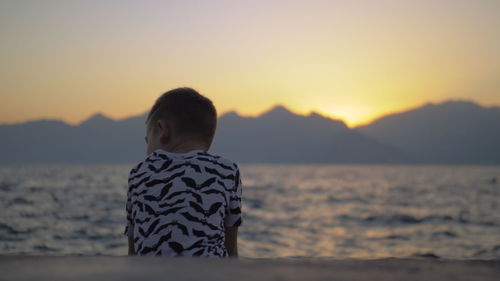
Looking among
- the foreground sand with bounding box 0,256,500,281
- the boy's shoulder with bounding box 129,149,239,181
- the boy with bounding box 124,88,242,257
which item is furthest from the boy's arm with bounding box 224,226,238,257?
the foreground sand with bounding box 0,256,500,281

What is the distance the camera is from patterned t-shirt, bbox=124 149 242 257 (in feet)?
5.57

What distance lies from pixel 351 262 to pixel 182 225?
123 cm

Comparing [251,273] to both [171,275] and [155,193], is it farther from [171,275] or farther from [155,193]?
[155,193]

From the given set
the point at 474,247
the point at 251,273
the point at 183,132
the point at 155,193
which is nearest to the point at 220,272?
the point at 251,273

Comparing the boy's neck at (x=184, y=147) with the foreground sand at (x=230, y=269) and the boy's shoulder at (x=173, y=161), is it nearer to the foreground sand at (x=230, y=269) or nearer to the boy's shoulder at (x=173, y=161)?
the boy's shoulder at (x=173, y=161)

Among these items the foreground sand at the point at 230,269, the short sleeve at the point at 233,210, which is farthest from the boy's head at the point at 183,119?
the foreground sand at the point at 230,269

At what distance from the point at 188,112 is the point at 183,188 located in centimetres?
34

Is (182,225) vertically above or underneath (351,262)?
underneath

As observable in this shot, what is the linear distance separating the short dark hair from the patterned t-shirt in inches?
3.8

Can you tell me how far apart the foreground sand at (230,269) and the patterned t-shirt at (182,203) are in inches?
46.6

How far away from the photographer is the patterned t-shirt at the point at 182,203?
1699 mm

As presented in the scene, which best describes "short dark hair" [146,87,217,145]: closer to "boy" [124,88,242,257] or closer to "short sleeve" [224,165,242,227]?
"boy" [124,88,242,257]

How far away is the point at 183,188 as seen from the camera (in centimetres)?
178

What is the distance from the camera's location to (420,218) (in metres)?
16.3
